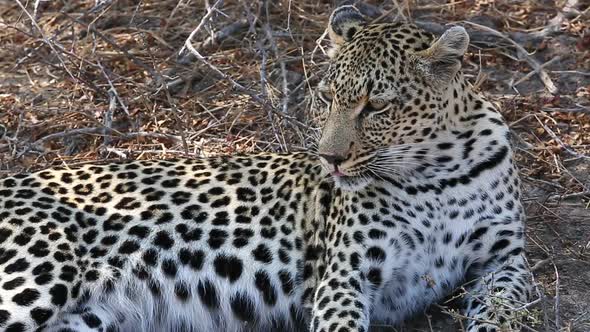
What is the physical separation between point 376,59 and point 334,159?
0.68 metres

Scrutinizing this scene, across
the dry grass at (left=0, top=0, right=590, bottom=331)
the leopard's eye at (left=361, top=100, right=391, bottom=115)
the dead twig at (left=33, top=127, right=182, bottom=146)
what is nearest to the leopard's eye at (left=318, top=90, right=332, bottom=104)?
the leopard's eye at (left=361, top=100, right=391, bottom=115)

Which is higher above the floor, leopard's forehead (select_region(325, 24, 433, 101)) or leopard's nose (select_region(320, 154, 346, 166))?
leopard's forehead (select_region(325, 24, 433, 101))

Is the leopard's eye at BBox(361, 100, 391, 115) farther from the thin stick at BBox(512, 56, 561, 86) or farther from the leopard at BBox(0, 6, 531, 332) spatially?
the thin stick at BBox(512, 56, 561, 86)

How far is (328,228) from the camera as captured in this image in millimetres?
6992

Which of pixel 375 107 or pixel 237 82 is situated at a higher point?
pixel 375 107

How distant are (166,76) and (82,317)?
3.60m

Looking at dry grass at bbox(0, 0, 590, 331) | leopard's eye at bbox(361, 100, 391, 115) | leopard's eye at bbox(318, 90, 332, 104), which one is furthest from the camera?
dry grass at bbox(0, 0, 590, 331)

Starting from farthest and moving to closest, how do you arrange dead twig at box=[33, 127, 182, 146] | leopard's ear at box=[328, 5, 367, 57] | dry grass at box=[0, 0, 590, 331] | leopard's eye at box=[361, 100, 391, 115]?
1. dead twig at box=[33, 127, 182, 146]
2. dry grass at box=[0, 0, 590, 331]
3. leopard's ear at box=[328, 5, 367, 57]
4. leopard's eye at box=[361, 100, 391, 115]

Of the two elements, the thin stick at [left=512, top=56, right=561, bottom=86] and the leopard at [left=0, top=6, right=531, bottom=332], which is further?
the thin stick at [left=512, top=56, right=561, bottom=86]

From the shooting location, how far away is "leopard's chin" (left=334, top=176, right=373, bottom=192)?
6.65 m

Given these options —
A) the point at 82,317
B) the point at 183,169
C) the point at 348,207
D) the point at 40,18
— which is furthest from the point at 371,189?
the point at 40,18

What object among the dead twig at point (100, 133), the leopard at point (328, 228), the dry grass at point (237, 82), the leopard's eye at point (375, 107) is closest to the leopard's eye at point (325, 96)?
the leopard at point (328, 228)

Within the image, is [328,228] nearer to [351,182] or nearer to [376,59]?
[351,182]

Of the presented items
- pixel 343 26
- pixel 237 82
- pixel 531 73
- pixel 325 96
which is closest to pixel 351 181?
pixel 325 96
